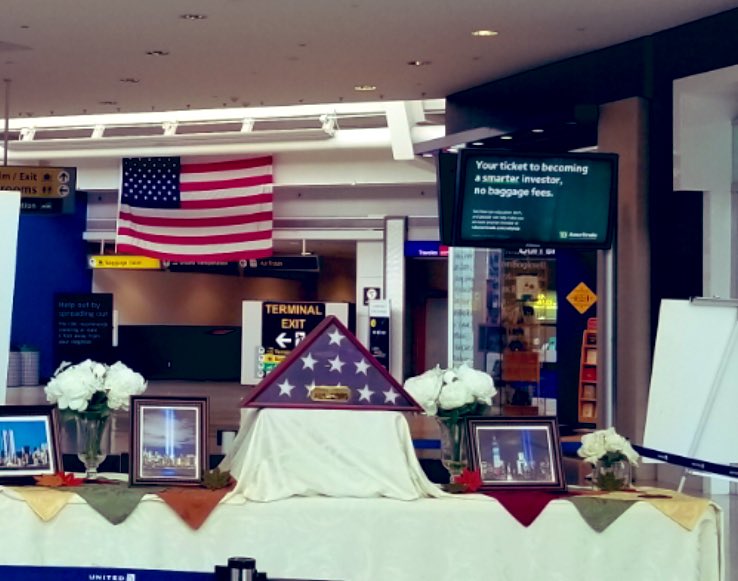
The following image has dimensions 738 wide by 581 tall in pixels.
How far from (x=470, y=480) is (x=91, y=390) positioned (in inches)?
54.3

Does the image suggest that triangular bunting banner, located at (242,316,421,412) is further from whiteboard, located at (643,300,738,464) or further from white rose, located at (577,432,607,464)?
whiteboard, located at (643,300,738,464)

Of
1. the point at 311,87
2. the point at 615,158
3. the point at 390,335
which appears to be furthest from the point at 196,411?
the point at 390,335

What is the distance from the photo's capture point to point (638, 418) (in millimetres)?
9859

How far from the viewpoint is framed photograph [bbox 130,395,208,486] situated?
4.47 metres

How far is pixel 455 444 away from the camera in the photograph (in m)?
4.72

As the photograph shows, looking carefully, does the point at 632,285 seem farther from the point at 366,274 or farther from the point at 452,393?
the point at 366,274

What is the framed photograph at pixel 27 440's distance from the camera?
4.52 m

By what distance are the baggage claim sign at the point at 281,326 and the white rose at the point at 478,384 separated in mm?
17774

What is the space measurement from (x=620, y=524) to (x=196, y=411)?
152cm

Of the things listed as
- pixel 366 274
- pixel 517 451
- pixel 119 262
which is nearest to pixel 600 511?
pixel 517 451

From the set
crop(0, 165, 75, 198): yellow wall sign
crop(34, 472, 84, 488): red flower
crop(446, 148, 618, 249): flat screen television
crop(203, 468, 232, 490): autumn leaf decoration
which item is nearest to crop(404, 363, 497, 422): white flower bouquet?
crop(203, 468, 232, 490): autumn leaf decoration

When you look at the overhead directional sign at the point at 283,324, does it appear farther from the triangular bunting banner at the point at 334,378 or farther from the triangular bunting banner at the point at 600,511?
the triangular bunting banner at the point at 600,511

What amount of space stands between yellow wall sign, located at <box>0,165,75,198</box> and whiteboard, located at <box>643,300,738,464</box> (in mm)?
8959

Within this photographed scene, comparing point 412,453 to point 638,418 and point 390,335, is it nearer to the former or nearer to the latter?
point 638,418
